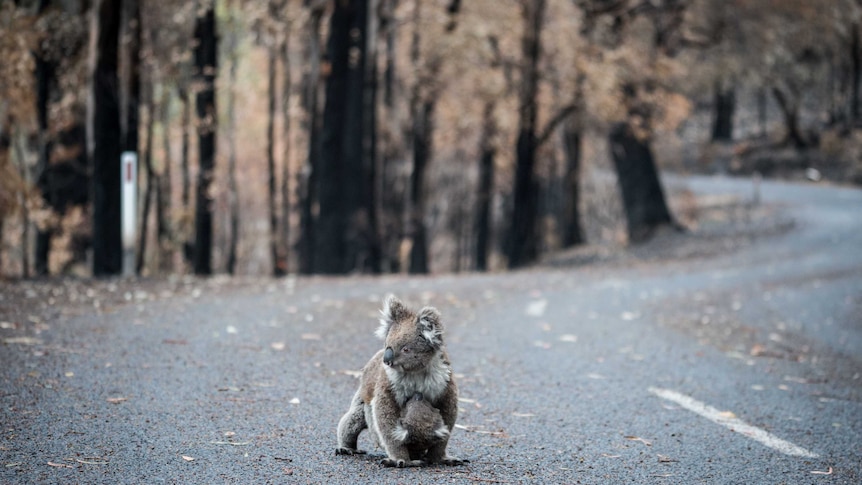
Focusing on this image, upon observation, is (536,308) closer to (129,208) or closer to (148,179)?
(129,208)

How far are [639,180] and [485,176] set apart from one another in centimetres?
516

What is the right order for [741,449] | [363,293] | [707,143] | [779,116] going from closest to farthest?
[741,449] < [363,293] < [707,143] < [779,116]

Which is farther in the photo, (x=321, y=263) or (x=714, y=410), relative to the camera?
(x=321, y=263)

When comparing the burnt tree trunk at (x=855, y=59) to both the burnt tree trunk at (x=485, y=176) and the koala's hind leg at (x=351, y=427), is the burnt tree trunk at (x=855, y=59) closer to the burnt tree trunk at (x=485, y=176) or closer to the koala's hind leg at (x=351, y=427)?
the burnt tree trunk at (x=485, y=176)

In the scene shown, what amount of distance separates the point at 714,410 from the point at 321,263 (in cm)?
1719

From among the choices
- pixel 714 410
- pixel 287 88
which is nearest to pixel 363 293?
pixel 714 410

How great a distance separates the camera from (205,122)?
25.8 m

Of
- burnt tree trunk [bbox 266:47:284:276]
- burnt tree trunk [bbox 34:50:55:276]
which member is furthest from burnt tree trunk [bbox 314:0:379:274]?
burnt tree trunk [bbox 266:47:284:276]

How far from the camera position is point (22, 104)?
21906mm

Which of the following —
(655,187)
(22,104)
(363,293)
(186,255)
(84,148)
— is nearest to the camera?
(363,293)

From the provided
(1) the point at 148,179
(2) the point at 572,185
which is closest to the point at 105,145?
(1) the point at 148,179

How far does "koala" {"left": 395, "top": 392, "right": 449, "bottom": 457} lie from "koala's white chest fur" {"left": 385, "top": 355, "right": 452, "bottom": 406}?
0.12 feet

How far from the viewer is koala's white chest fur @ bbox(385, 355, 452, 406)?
5969 millimetres

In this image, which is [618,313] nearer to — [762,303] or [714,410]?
[762,303]
